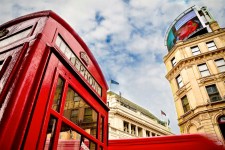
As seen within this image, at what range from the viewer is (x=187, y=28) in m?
22.5

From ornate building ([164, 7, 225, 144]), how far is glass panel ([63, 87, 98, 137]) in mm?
14100

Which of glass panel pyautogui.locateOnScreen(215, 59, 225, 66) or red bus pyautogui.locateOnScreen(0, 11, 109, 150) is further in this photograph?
glass panel pyautogui.locateOnScreen(215, 59, 225, 66)

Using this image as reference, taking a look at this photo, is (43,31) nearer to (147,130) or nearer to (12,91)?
(12,91)

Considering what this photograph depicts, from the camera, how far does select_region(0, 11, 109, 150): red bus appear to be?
1.35 m

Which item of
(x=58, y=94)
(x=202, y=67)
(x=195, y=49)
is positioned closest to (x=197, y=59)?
(x=202, y=67)

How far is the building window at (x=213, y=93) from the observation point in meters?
15.9

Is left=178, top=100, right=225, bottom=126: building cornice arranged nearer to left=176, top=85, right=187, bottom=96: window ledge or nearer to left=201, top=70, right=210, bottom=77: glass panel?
left=176, top=85, right=187, bottom=96: window ledge

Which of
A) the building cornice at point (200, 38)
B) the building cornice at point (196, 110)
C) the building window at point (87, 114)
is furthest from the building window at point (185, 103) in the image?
the building window at point (87, 114)

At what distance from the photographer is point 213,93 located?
53.3 ft

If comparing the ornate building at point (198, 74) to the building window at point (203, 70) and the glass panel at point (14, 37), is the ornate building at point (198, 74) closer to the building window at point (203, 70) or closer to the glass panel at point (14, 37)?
the building window at point (203, 70)

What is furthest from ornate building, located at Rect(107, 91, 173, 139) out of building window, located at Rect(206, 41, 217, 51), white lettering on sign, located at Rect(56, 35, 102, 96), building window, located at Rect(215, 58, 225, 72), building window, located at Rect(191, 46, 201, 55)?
white lettering on sign, located at Rect(56, 35, 102, 96)

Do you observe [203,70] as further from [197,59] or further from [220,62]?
[220,62]

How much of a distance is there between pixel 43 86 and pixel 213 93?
1819 cm

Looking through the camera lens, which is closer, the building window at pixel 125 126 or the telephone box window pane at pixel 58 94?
the telephone box window pane at pixel 58 94
